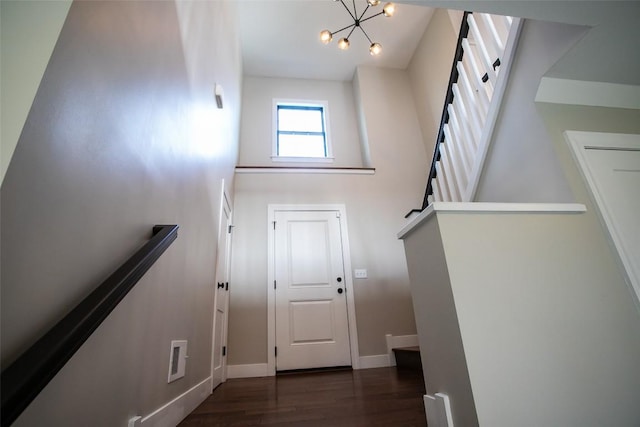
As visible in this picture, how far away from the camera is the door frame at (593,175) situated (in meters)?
1.39

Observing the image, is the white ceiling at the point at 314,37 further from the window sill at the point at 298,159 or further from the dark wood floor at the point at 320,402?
the dark wood floor at the point at 320,402

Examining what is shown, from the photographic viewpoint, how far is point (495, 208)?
1.38 metres

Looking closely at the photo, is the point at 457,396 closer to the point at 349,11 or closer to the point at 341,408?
the point at 341,408

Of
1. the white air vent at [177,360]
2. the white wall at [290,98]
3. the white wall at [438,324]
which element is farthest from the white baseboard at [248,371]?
the white wall at [290,98]

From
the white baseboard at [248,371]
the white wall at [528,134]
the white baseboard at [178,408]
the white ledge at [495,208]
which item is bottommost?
the white baseboard at [248,371]

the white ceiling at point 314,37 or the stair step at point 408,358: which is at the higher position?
the white ceiling at point 314,37

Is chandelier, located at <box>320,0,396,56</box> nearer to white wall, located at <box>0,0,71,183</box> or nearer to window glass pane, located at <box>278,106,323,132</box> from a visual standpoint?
window glass pane, located at <box>278,106,323,132</box>

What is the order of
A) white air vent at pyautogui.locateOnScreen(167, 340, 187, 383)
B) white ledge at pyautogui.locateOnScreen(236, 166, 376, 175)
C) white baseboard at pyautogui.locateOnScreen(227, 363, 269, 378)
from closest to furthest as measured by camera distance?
white air vent at pyautogui.locateOnScreen(167, 340, 187, 383)
white baseboard at pyautogui.locateOnScreen(227, 363, 269, 378)
white ledge at pyautogui.locateOnScreen(236, 166, 376, 175)

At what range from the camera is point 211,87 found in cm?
247

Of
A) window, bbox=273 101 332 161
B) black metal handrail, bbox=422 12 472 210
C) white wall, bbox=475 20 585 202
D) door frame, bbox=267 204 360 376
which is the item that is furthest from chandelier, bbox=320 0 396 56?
door frame, bbox=267 204 360 376

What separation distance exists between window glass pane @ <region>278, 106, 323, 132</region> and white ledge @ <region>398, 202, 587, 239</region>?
3.91 metres

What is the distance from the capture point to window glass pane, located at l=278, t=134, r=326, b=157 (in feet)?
15.8

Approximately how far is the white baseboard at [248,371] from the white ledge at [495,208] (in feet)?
8.68

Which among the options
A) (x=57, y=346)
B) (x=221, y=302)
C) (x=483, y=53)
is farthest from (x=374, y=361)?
(x=57, y=346)
